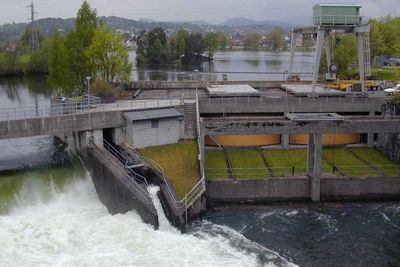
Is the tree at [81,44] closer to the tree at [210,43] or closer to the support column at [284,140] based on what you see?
the support column at [284,140]

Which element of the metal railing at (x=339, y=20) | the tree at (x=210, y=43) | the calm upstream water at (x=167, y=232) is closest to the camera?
the calm upstream water at (x=167, y=232)

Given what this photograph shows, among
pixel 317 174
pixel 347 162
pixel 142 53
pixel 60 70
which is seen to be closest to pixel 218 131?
pixel 317 174

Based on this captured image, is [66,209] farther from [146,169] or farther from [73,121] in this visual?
[73,121]

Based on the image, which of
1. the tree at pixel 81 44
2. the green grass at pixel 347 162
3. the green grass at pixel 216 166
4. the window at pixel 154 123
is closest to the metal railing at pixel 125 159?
the window at pixel 154 123

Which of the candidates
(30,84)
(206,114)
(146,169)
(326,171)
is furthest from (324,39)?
(30,84)

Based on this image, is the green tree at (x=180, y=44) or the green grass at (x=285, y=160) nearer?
the green grass at (x=285, y=160)

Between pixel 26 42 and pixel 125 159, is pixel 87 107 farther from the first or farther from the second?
pixel 26 42
